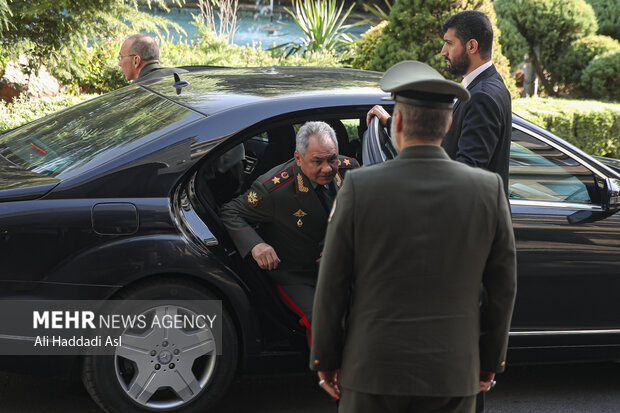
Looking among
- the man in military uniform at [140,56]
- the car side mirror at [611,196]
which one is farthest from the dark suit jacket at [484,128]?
the man in military uniform at [140,56]

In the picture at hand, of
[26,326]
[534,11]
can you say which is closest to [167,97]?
[26,326]

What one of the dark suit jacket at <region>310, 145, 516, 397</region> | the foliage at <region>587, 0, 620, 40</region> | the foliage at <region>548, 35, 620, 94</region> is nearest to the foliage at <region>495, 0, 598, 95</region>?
the foliage at <region>548, 35, 620, 94</region>

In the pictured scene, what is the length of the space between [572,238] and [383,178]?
1.91 m

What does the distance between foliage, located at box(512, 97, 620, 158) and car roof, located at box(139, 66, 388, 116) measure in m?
5.09

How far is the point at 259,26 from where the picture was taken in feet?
68.7

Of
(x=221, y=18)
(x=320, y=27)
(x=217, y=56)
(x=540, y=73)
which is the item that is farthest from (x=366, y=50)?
(x=540, y=73)

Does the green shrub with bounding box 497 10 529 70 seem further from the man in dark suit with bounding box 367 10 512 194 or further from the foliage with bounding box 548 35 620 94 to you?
the man in dark suit with bounding box 367 10 512 194

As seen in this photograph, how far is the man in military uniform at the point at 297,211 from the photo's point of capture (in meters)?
3.36

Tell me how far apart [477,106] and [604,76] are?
1053 centimetres

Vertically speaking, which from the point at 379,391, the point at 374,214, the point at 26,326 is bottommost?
the point at 26,326

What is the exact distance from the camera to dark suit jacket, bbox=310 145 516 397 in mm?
1927

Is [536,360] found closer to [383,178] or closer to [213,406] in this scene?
[213,406]

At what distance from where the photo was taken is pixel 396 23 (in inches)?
362

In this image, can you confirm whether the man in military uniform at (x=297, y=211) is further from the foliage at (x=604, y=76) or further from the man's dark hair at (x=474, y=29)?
the foliage at (x=604, y=76)
